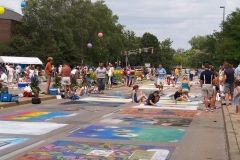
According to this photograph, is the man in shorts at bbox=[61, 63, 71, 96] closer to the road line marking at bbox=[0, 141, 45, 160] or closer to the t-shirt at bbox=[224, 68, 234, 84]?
the t-shirt at bbox=[224, 68, 234, 84]

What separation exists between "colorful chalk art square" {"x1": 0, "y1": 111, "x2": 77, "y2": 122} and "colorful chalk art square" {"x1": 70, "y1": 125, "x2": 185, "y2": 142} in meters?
2.40

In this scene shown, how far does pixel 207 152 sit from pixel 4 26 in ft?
331

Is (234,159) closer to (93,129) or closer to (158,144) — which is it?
(158,144)

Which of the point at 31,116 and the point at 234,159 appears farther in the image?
the point at 31,116

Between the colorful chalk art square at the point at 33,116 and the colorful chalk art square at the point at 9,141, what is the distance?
3742 millimetres

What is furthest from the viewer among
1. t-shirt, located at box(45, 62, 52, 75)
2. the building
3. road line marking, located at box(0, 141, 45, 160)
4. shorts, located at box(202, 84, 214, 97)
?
the building

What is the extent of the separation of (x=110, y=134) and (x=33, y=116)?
4.59m

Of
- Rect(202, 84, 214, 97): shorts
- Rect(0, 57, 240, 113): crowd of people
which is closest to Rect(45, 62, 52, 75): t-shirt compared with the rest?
Rect(0, 57, 240, 113): crowd of people

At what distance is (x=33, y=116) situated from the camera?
53.9 ft

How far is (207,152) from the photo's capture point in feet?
33.8

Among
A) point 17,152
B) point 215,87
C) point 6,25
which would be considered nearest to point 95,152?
point 17,152

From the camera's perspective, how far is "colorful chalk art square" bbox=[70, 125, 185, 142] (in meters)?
12.0

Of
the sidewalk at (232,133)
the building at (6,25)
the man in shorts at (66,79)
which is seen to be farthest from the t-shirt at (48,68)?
the building at (6,25)

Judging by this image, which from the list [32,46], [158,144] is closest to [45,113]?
[158,144]
